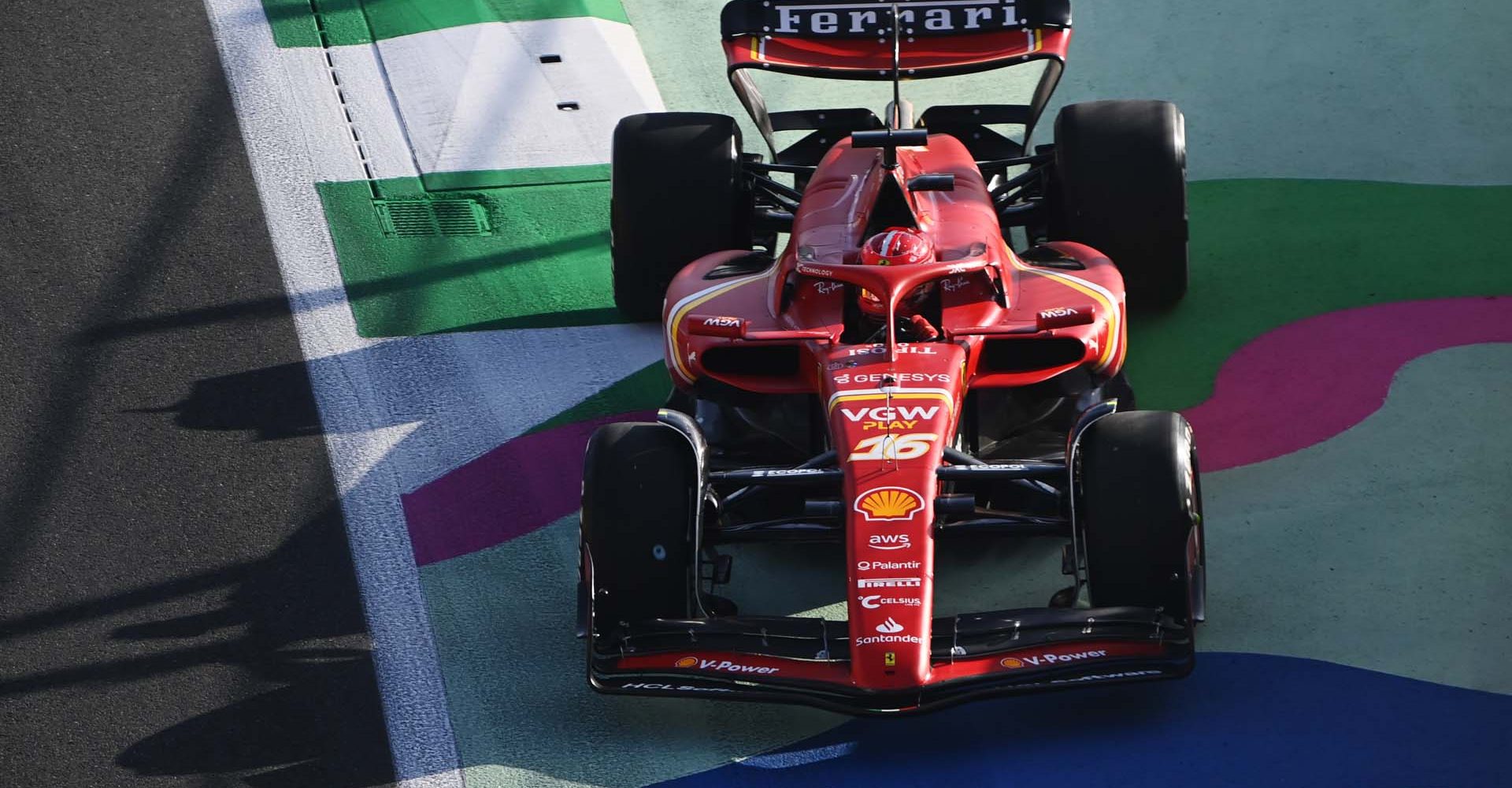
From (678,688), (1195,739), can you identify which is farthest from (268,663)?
(1195,739)

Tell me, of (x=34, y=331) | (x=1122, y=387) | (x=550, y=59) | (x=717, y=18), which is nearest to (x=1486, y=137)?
(x=1122, y=387)

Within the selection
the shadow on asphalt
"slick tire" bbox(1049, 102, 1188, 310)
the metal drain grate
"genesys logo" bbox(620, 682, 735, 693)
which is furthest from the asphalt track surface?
"slick tire" bbox(1049, 102, 1188, 310)

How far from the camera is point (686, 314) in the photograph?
7.46m

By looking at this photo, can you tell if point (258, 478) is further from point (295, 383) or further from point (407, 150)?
point (407, 150)

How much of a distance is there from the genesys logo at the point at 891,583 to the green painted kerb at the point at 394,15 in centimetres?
633

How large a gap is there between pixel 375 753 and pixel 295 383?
263cm

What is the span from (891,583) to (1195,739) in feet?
3.81

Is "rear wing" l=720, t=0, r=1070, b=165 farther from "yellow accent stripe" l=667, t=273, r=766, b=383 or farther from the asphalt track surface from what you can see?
the asphalt track surface

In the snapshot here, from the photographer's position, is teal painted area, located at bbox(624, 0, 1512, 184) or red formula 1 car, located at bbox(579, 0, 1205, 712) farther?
teal painted area, located at bbox(624, 0, 1512, 184)

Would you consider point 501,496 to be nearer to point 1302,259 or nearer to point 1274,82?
point 1302,259

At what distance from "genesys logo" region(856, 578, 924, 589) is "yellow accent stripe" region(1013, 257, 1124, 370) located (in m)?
1.47

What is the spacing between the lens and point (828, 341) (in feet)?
23.0

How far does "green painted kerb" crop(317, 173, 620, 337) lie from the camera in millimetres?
9242

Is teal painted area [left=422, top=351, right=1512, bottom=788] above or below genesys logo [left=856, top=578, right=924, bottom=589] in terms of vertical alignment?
below
